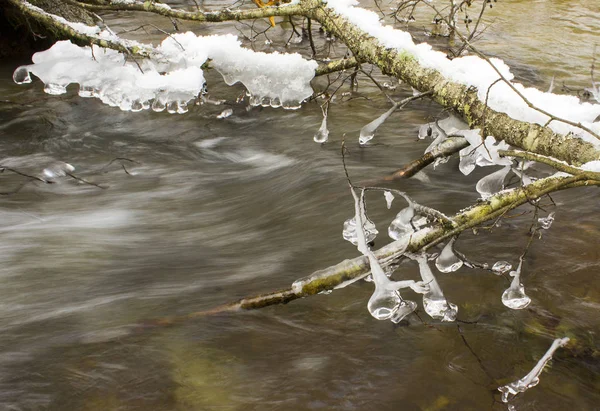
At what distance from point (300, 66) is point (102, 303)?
2.83 meters

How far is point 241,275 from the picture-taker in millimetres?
3367

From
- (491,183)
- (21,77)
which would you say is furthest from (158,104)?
(491,183)

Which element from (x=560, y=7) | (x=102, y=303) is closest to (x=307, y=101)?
(x=102, y=303)

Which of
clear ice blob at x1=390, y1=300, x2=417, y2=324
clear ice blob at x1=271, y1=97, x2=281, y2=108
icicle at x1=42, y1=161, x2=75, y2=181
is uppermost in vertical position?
clear ice blob at x1=271, y1=97, x2=281, y2=108

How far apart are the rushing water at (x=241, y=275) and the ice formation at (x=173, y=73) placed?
0.23 metres

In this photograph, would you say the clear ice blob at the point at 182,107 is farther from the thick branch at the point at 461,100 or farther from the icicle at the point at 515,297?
the icicle at the point at 515,297

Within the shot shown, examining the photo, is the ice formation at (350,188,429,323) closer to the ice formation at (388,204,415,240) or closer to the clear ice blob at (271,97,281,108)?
the ice formation at (388,204,415,240)

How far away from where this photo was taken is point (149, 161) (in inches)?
205

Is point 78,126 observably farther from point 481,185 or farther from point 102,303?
point 481,185

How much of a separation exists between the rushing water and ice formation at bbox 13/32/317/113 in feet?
0.74

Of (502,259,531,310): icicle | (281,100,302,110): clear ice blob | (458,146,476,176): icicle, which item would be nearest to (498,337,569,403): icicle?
(502,259,531,310): icicle

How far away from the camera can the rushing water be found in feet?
7.91

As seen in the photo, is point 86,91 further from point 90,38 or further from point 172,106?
point 172,106

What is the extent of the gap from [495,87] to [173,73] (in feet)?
10.3
